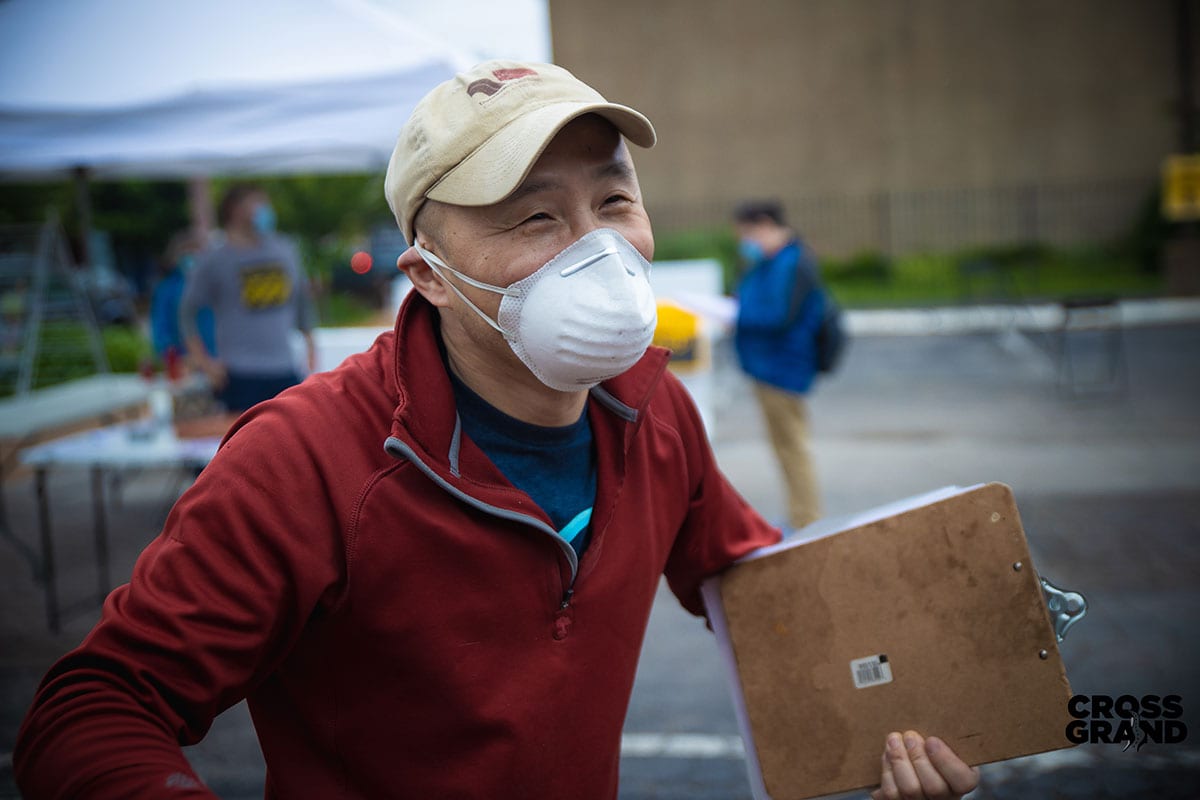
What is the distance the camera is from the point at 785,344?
6531mm

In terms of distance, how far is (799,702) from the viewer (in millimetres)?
1734

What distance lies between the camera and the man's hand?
1.58m

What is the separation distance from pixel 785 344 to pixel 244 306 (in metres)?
3.50

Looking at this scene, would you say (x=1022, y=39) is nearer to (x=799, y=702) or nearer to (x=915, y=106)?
(x=915, y=106)

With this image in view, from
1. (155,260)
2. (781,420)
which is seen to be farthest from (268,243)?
(155,260)

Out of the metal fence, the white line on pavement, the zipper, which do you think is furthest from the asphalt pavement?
the metal fence

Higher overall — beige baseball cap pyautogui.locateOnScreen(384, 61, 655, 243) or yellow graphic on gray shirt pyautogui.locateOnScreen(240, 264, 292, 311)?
beige baseball cap pyautogui.locateOnScreen(384, 61, 655, 243)

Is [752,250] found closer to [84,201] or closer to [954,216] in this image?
[84,201]

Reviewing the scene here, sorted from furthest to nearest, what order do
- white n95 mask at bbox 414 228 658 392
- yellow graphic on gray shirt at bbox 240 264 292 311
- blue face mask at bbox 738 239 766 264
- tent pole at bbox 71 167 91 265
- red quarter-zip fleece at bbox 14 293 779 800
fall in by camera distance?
tent pole at bbox 71 167 91 265 < blue face mask at bbox 738 239 766 264 < yellow graphic on gray shirt at bbox 240 264 292 311 < white n95 mask at bbox 414 228 658 392 < red quarter-zip fleece at bbox 14 293 779 800

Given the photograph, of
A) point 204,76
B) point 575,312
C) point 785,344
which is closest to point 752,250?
point 785,344

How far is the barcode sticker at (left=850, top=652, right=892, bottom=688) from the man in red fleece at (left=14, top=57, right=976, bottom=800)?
0.37 feet

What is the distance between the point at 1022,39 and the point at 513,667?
22379 mm

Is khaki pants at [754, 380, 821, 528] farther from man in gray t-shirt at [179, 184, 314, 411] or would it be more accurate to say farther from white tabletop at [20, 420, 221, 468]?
white tabletop at [20, 420, 221, 468]

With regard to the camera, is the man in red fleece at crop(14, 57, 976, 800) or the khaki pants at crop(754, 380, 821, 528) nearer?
the man in red fleece at crop(14, 57, 976, 800)
